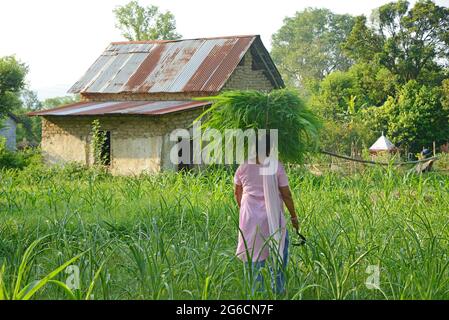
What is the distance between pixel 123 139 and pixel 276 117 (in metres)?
12.1

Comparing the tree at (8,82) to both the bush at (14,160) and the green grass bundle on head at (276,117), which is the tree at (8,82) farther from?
the green grass bundle on head at (276,117)

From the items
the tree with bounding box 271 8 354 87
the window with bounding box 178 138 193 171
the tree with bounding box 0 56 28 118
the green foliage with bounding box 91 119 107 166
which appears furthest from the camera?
the tree with bounding box 271 8 354 87

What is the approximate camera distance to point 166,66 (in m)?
19.0

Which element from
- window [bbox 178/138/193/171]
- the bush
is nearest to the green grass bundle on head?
window [bbox 178/138/193/171]

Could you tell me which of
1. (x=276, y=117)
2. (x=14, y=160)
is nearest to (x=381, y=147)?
(x=14, y=160)

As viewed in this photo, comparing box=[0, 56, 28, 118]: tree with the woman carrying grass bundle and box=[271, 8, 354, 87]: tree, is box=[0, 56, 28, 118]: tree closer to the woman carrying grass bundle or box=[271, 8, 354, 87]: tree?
box=[271, 8, 354, 87]: tree

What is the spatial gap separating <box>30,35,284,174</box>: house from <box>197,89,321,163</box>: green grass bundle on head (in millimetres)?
10341

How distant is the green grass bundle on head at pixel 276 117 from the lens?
5055 mm

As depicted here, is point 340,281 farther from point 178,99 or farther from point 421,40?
point 421,40

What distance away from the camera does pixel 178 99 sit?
18031 millimetres

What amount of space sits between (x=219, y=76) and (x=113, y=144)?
313cm

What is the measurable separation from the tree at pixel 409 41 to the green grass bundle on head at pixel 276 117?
25.5m

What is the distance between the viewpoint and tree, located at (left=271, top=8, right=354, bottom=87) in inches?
1924

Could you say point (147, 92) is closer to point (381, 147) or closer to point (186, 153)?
point (186, 153)
